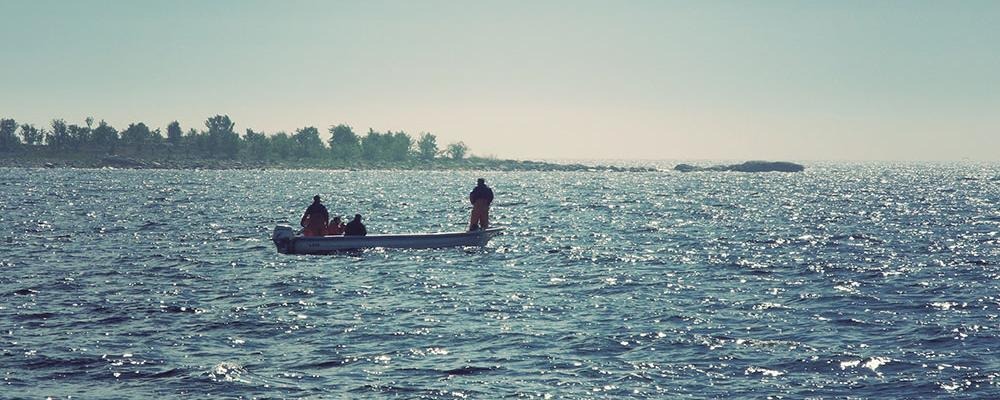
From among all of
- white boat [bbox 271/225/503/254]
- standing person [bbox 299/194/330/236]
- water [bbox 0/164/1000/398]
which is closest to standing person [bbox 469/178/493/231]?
white boat [bbox 271/225/503/254]

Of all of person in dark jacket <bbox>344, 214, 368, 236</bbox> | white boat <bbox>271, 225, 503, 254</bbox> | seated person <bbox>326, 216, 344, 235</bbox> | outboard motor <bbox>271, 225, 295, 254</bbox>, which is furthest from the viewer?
seated person <bbox>326, 216, 344, 235</bbox>

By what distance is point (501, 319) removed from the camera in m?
23.1

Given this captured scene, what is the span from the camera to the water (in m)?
17.0

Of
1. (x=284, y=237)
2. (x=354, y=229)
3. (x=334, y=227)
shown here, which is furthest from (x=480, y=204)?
(x=284, y=237)

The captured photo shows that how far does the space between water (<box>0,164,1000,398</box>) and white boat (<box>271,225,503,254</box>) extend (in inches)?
28.8

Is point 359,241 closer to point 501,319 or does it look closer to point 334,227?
point 334,227

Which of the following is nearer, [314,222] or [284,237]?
[284,237]

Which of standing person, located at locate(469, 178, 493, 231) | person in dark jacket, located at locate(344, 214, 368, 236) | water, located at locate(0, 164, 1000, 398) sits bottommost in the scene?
water, located at locate(0, 164, 1000, 398)

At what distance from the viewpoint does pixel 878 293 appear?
91.8ft

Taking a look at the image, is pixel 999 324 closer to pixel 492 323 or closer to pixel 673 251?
pixel 492 323

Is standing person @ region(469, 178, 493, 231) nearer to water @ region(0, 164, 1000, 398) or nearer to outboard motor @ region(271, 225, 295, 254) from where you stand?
water @ region(0, 164, 1000, 398)

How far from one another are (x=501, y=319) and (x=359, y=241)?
17.0m

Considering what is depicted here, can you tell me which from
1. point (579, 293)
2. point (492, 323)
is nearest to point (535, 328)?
point (492, 323)

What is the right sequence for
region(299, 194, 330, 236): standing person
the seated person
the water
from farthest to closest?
1. the seated person
2. region(299, 194, 330, 236): standing person
3. the water
